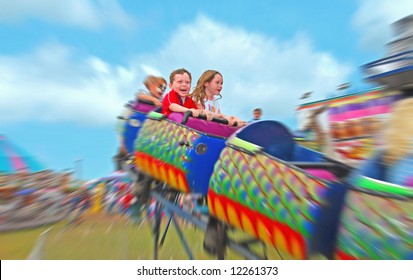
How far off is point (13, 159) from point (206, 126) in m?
2.34

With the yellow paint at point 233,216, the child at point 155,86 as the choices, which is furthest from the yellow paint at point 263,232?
the child at point 155,86

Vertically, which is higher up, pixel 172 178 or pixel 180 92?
pixel 180 92

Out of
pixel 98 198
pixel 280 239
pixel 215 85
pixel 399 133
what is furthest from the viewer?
pixel 98 198

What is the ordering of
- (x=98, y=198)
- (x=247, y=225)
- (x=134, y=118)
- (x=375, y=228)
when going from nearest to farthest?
(x=375, y=228)
(x=247, y=225)
(x=134, y=118)
(x=98, y=198)

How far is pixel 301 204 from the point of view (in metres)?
1.05

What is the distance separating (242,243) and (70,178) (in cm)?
234

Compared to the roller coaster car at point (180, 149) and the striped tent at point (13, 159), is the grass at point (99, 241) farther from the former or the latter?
the striped tent at point (13, 159)

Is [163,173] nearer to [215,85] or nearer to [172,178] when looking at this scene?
[172,178]

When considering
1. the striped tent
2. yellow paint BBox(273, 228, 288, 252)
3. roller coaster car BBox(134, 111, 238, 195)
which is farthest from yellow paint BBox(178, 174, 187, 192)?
the striped tent

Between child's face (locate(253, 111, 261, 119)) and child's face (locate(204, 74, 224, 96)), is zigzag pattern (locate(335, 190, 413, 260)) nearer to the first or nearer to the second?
child's face (locate(204, 74, 224, 96))

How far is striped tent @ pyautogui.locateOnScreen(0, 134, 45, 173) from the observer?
3.47 metres

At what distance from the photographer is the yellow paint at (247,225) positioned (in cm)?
123

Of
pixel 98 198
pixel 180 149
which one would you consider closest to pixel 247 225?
pixel 180 149
